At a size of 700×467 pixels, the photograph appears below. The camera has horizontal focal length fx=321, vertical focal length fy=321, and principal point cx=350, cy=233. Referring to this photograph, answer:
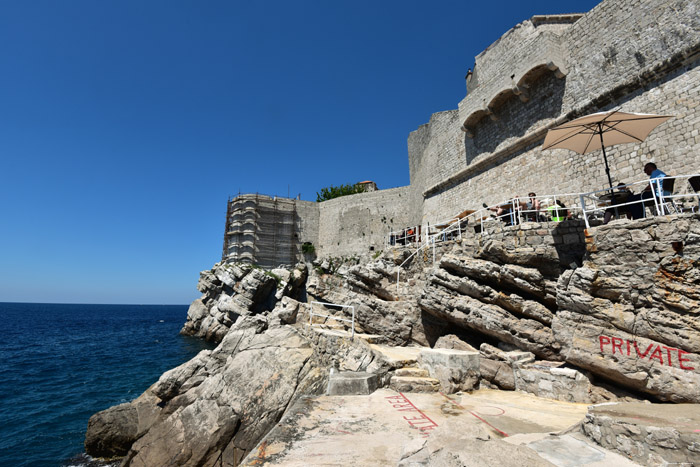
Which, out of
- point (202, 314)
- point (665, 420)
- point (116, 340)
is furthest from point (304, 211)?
point (665, 420)

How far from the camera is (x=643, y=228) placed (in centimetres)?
577

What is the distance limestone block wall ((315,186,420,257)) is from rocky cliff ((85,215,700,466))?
1438 centimetres

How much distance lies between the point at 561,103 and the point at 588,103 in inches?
49.0

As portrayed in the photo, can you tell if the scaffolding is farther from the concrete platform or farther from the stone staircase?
the concrete platform

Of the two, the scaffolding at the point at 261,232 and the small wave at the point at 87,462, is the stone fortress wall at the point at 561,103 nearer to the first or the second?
the scaffolding at the point at 261,232

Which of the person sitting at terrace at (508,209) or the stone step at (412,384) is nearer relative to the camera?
the stone step at (412,384)

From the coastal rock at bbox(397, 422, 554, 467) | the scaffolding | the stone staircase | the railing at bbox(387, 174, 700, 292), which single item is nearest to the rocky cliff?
the stone staircase

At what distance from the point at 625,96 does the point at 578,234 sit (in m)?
6.32

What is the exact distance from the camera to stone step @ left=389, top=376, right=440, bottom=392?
5.78m

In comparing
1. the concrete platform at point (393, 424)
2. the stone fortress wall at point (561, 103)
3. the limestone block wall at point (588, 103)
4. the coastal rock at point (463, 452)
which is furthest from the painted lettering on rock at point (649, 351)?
the limestone block wall at point (588, 103)

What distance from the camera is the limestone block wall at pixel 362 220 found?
1046 inches

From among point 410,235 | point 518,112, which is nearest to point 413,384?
point 410,235

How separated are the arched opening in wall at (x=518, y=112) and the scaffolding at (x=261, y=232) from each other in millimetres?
19320

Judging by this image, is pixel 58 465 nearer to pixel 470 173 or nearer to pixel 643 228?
pixel 643 228
